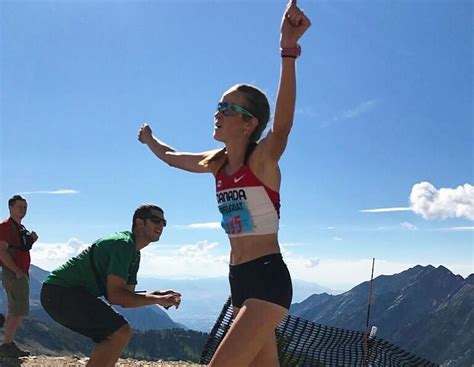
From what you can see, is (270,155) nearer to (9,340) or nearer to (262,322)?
(262,322)

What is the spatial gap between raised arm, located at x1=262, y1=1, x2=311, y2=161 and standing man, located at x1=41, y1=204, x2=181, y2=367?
2.20m

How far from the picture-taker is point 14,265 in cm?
923

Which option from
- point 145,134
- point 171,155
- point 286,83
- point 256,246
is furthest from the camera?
point 145,134

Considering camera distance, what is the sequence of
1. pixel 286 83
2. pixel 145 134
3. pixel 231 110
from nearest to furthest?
pixel 286 83
pixel 231 110
pixel 145 134

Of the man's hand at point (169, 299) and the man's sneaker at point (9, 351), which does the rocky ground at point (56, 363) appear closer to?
the man's sneaker at point (9, 351)

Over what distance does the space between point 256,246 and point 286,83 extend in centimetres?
100

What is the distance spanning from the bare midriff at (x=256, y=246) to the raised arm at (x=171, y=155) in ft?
2.38

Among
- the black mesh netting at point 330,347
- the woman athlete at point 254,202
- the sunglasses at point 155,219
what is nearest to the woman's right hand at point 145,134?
the sunglasses at point 155,219

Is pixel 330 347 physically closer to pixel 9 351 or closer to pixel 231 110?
pixel 9 351

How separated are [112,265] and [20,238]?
4.97m

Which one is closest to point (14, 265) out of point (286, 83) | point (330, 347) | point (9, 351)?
point (9, 351)

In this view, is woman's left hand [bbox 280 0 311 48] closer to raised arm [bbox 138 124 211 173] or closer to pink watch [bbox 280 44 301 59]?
pink watch [bbox 280 44 301 59]

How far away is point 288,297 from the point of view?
3.41 m

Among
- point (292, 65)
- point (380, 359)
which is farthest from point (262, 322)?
point (380, 359)
